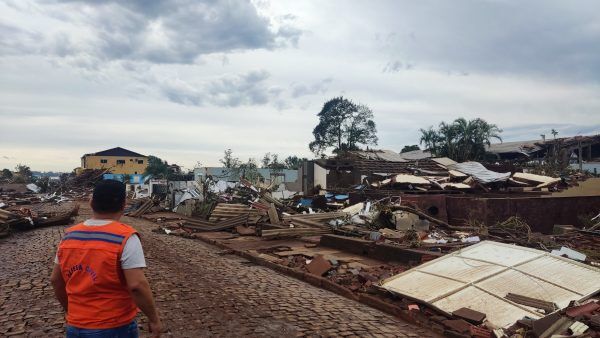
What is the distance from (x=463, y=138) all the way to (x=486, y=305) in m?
31.0

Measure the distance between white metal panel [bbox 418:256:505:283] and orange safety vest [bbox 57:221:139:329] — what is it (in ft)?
16.1

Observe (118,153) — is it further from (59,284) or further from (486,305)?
(59,284)

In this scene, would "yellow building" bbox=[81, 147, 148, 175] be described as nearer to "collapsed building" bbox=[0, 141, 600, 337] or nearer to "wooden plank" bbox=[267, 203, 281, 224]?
"collapsed building" bbox=[0, 141, 600, 337]

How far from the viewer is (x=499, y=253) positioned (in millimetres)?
6918

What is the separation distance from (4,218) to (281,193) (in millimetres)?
13978

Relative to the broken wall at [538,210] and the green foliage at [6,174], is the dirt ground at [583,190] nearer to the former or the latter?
the broken wall at [538,210]

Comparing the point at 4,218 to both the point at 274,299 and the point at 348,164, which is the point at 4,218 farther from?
the point at 348,164

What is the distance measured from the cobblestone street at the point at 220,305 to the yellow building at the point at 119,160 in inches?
2309

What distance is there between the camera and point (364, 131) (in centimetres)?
4819

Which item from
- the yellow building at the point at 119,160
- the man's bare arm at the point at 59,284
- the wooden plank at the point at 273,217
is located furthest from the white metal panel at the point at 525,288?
the yellow building at the point at 119,160

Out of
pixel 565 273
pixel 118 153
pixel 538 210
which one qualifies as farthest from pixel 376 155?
pixel 118 153

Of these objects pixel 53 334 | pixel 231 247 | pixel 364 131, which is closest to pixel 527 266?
pixel 53 334

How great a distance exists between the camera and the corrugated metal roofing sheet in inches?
213

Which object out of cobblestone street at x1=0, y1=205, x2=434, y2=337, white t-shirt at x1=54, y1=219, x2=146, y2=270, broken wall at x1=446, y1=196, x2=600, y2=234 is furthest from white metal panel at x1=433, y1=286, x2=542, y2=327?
broken wall at x1=446, y1=196, x2=600, y2=234
